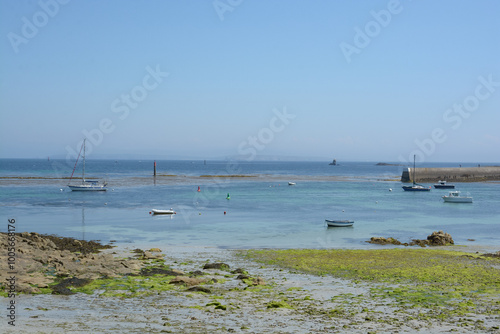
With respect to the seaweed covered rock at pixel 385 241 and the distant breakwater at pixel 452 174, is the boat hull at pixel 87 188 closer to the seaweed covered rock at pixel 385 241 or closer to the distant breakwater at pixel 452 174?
the seaweed covered rock at pixel 385 241

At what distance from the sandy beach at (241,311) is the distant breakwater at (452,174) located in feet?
397

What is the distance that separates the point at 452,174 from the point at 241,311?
138845 millimetres

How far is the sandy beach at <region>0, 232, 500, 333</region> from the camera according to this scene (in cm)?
1559

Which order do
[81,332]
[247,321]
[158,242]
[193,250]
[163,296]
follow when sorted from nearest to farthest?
[81,332] → [247,321] → [163,296] → [193,250] → [158,242]

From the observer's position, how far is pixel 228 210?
60062 millimetres

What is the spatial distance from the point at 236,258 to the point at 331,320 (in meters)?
13.3

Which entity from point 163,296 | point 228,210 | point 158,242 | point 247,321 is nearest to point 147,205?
point 228,210

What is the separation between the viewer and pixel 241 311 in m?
17.5

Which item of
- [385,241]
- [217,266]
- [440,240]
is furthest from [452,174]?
[217,266]

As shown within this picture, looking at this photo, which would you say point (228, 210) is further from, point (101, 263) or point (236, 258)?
point (101, 263)

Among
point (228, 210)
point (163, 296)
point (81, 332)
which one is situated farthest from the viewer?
point (228, 210)

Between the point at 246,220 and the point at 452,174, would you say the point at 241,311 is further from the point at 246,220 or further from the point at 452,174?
the point at 452,174

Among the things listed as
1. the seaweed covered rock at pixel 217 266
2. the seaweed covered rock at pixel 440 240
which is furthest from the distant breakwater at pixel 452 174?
the seaweed covered rock at pixel 217 266

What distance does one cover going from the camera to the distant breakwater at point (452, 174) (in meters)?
136
